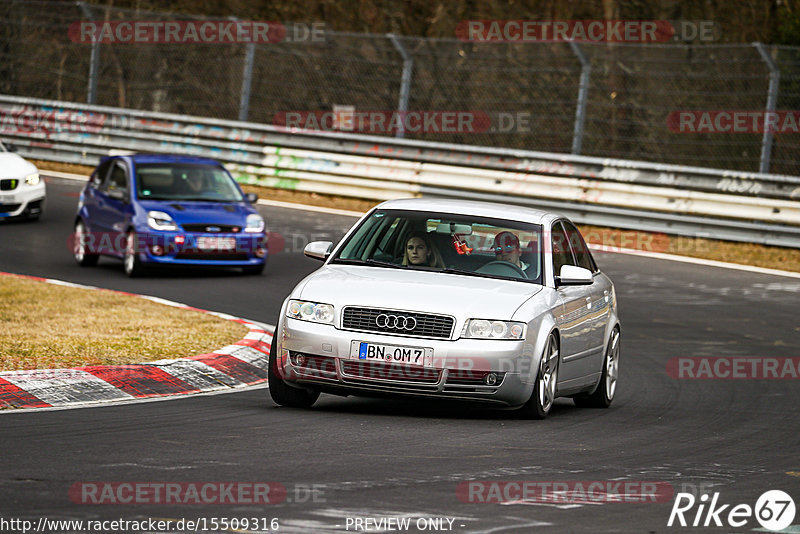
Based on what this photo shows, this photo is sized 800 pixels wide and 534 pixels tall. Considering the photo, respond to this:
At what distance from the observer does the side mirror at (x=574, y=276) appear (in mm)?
9945

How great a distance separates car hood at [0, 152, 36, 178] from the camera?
21.4 m

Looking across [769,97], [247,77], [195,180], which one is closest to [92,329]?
[195,180]

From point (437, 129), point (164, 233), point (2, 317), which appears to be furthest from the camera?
point (437, 129)

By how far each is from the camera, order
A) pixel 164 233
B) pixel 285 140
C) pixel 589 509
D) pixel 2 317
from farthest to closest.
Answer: pixel 285 140 → pixel 164 233 → pixel 2 317 → pixel 589 509

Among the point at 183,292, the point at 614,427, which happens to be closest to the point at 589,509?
the point at 614,427

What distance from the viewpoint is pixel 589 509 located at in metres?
6.55

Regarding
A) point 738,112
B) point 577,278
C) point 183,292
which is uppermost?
point 738,112

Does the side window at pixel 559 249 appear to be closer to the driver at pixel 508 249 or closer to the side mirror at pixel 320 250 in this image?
the driver at pixel 508 249

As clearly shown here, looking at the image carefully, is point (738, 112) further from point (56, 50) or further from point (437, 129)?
point (56, 50)

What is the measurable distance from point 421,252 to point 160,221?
8326mm

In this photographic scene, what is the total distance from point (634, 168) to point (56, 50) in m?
13.5

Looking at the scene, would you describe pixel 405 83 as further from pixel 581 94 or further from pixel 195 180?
pixel 195 180

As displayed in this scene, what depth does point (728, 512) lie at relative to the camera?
662cm

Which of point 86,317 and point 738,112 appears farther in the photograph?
point 738,112
